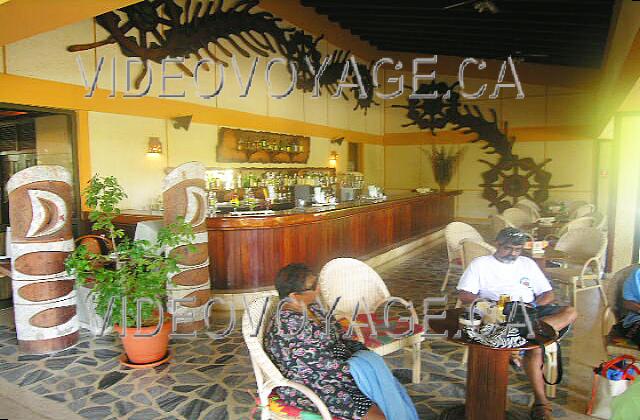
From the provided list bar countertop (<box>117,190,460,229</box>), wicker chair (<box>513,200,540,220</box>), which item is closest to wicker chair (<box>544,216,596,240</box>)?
wicker chair (<box>513,200,540,220</box>)

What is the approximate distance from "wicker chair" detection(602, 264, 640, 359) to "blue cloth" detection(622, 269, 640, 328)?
0.19ft

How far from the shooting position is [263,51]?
30.3 ft

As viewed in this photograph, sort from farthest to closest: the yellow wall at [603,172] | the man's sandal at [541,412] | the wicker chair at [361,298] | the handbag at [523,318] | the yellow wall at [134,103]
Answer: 1. the yellow wall at [603,172]
2. the yellow wall at [134,103]
3. the wicker chair at [361,298]
4. the man's sandal at [541,412]
5. the handbag at [523,318]

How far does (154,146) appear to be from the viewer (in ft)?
23.2

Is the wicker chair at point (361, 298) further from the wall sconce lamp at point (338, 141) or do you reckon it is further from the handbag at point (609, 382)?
the wall sconce lamp at point (338, 141)

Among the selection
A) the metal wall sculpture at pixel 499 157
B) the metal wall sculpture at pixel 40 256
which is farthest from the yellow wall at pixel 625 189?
the metal wall sculpture at pixel 40 256

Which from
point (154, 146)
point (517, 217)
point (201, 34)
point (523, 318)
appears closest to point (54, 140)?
point (154, 146)

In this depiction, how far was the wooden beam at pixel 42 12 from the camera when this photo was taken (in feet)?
10.2

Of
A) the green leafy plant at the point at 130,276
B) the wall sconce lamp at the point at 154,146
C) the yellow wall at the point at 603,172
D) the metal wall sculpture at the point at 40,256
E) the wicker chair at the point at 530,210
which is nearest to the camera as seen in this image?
the green leafy plant at the point at 130,276

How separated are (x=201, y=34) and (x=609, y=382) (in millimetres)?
7272

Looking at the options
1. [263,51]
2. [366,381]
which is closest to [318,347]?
[366,381]

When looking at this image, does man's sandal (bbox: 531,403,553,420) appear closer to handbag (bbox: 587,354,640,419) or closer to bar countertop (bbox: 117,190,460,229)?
handbag (bbox: 587,354,640,419)

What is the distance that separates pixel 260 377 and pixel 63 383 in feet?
6.81

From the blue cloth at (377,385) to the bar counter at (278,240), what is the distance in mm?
3090
